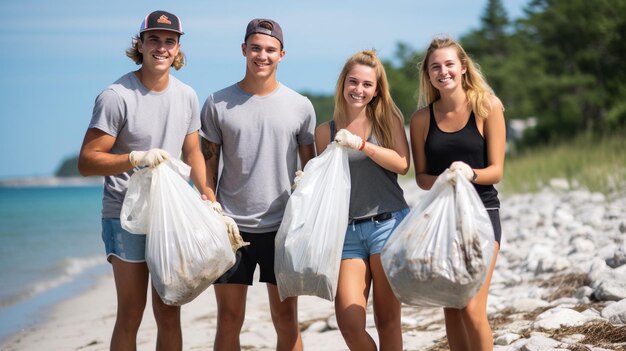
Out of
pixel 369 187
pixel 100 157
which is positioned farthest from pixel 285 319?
pixel 100 157

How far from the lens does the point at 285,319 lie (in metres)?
4.11

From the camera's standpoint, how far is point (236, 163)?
13.1 feet

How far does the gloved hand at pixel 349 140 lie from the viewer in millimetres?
3734

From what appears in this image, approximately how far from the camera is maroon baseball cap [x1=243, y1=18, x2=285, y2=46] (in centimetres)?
397

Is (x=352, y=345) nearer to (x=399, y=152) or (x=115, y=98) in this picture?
(x=399, y=152)

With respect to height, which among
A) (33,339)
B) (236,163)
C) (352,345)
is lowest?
(33,339)

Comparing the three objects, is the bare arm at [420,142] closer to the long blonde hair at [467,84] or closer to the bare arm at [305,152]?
the long blonde hair at [467,84]

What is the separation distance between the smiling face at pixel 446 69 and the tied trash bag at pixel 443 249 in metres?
0.57

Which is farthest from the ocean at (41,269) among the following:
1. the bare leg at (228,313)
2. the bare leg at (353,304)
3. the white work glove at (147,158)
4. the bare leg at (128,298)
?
the bare leg at (353,304)

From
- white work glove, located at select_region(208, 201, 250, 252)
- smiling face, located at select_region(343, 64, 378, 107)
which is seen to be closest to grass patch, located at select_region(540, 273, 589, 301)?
smiling face, located at select_region(343, 64, 378, 107)

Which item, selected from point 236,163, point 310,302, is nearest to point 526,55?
point 310,302

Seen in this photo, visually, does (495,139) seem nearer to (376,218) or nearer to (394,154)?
(394,154)

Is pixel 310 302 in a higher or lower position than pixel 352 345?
lower

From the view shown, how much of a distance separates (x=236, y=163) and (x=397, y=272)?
43.8 inches
